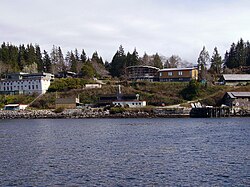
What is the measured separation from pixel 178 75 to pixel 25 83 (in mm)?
36119

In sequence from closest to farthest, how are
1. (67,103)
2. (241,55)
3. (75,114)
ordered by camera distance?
(75,114), (67,103), (241,55)

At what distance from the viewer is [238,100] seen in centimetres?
6259

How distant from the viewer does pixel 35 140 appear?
31953mm

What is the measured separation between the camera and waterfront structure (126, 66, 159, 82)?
8500 centimetres

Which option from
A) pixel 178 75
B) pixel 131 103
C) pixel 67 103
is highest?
pixel 178 75

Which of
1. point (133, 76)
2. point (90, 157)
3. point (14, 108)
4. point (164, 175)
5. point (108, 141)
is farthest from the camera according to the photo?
point (133, 76)

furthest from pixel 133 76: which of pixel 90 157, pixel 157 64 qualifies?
pixel 90 157

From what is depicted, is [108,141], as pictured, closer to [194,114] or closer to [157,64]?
[194,114]

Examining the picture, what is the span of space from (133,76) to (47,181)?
70.7 metres

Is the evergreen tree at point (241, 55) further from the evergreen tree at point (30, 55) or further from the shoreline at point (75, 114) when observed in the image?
the evergreen tree at point (30, 55)

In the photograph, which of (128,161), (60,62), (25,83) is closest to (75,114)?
(25,83)

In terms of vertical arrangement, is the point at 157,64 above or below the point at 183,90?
above

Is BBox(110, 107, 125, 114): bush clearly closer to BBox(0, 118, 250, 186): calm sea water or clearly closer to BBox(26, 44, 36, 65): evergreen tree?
BBox(0, 118, 250, 186): calm sea water

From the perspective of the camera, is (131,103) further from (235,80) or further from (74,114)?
(235,80)
